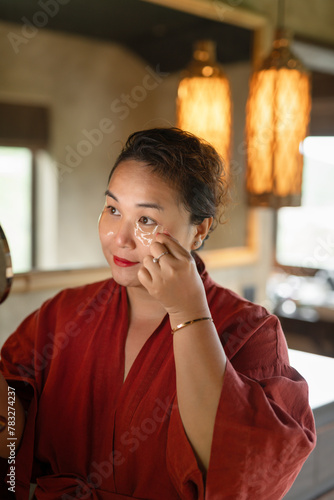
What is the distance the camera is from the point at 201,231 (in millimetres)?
1184

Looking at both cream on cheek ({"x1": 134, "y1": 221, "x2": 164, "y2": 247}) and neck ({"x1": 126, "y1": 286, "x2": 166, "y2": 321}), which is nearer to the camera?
cream on cheek ({"x1": 134, "y1": 221, "x2": 164, "y2": 247})

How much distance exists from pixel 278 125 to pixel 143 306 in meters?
0.73

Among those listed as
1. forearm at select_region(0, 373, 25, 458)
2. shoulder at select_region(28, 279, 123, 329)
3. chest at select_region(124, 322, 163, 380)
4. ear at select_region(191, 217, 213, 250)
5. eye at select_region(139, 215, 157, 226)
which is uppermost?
eye at select_region(139, 215, 157, 226)

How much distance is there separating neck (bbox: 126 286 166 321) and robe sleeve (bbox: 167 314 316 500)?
0.25 m

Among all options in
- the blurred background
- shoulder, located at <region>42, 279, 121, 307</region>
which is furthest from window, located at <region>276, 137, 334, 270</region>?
shoulder, located at <region>42, 279, 121, 307</region>

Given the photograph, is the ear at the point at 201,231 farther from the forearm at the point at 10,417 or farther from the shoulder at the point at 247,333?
the forearm at the point at 10,417

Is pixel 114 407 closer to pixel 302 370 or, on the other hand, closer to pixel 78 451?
pixel 78 451

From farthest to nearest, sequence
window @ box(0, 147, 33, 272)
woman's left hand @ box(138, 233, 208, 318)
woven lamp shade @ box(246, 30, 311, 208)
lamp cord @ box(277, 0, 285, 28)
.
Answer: window @ box(0, 147, 33, 272) → lamp cord @ box(277, 0, 285, 28) → woven lamp shade @ box(246, 30, 311, 208) → woman's left hand @ box(138, 233, 208, 318)

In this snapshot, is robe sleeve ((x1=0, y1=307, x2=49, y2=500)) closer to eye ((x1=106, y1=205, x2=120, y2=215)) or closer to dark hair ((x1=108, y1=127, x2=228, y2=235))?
eye ((x1=106, y1=205, x2=120, y2=215))

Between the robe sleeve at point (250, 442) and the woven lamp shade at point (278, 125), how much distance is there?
2.52 ft

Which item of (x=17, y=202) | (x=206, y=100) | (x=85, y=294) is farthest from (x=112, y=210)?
(x=17, y=202)

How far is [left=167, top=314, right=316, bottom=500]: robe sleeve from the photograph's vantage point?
3.03 feet

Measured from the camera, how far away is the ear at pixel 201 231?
117cm

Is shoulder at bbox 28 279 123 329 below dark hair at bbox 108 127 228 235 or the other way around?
below
